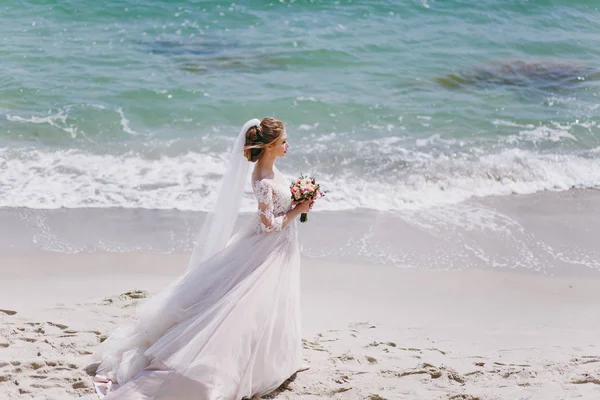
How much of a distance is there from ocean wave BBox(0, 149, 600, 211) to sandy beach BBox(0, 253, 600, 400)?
1.68m

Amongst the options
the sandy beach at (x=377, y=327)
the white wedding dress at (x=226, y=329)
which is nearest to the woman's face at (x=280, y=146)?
the white wedding dress at (x=226, y=329)

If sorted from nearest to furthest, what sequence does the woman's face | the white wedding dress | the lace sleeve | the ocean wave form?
the white wedding dress → the lace sleeve → the woman's face → the ocean wave

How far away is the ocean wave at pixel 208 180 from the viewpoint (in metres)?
9.68

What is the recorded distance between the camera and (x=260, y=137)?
18.5 ft

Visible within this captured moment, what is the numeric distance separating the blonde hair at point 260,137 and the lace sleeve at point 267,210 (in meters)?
0.25

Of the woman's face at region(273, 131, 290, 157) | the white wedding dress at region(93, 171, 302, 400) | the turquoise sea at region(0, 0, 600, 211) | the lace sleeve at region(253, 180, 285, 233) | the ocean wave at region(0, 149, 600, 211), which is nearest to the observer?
the white wedding dress at region(93, 171, 302, 400)

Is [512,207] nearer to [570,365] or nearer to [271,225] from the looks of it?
[570,365]

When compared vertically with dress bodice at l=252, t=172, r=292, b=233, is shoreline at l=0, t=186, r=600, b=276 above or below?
below

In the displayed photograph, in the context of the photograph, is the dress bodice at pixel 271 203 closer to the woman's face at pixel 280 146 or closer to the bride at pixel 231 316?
the bride at pixel 231 316

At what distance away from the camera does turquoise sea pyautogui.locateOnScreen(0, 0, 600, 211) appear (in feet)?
34.7

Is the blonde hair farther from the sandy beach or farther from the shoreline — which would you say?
the shoreline

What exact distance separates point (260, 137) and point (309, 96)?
8410 millimetres

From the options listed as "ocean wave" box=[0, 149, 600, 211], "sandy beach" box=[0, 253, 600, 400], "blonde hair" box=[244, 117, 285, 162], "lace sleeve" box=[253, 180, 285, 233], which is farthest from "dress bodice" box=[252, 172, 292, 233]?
"ocean wave" box=[0, 149, 600, 211]

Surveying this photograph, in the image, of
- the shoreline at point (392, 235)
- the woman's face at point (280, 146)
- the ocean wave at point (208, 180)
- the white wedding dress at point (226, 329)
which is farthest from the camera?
the ocean wave at point (208, 180)
